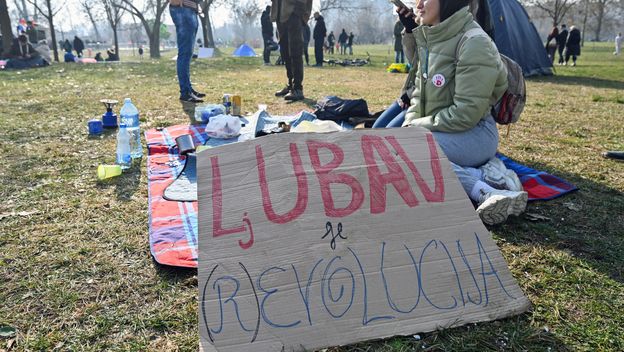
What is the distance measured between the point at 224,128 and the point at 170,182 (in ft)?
4.29

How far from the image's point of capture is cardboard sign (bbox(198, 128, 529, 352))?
158 cm

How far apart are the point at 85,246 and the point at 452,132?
7.48ft

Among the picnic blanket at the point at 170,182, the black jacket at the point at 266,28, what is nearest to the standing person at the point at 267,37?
the black jacket at the point at 266,28

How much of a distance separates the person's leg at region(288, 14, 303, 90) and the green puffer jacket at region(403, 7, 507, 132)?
3.96 meters

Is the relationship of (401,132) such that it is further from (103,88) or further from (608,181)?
(103,88)

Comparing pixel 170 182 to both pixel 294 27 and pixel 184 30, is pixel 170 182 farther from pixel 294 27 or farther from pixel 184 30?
pixel 294 27

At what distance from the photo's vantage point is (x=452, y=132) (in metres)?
2.82

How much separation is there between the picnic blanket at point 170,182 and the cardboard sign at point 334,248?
613 millimetres

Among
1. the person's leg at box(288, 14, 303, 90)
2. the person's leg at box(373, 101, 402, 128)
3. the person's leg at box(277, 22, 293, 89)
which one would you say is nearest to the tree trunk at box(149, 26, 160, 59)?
the person's leg at box(277, 22, 293, 89)

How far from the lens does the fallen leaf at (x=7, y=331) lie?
173 centimetres

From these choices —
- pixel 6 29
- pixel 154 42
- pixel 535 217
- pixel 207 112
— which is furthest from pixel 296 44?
pixel 154 42

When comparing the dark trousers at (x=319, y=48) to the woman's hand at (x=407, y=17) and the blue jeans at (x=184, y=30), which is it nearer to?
the blue jeans at (x=184, y=30)

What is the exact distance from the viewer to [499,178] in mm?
2832

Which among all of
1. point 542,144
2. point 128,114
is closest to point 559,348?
point 542,144
